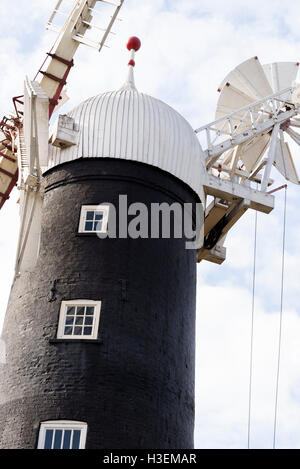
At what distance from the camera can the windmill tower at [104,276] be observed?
25500 mm

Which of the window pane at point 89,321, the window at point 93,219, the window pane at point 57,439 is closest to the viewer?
the window pane at point 57,439

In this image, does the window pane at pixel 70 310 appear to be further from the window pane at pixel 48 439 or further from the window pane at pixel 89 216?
the window pane at pixel 48 439

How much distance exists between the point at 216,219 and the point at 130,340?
29.6ft

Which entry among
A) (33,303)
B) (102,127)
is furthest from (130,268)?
(102,127)

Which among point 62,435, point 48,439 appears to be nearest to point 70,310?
point 62,435

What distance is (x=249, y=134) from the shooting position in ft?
114

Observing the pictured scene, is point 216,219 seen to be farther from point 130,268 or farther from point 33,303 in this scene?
point 33,303

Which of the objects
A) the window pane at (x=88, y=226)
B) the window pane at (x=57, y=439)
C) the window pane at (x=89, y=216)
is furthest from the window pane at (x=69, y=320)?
the window pane at (x=89, y=216)

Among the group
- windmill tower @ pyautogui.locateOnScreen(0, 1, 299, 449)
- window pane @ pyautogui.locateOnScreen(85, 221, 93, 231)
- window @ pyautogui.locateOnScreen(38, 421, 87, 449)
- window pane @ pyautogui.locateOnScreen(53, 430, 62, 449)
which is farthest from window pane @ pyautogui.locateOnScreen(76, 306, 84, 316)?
window pane @ pyautogui.locateOnScreen(53, 430, 62, 449)

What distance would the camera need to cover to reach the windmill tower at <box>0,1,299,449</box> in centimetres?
2550

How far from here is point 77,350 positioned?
26.1 m

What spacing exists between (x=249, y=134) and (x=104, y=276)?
34.3 feet

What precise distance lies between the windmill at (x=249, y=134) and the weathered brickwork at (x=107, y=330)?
160 inches
